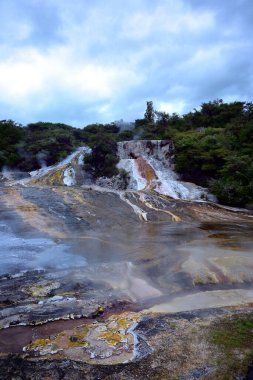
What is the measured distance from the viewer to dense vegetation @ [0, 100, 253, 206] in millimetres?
20484

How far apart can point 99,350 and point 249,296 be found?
3.65m

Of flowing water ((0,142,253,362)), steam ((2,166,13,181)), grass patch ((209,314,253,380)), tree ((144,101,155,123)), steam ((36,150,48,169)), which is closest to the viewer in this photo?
grass patch ((209,314,253,380))

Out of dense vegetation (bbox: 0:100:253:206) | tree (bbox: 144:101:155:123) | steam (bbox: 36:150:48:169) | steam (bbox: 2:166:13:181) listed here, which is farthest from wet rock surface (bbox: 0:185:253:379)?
tree (bbox: 144:101:155:123)

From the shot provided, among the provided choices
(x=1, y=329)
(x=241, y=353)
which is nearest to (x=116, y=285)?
(x=1, y=329)

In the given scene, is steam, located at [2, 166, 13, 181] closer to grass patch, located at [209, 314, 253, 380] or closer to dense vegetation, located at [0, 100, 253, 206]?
dense vegetation, located at [0, 100, 253, 206]

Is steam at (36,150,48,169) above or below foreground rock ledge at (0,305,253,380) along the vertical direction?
above

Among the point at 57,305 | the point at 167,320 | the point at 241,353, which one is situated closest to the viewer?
the point at 241,353

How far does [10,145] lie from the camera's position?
30.5 m

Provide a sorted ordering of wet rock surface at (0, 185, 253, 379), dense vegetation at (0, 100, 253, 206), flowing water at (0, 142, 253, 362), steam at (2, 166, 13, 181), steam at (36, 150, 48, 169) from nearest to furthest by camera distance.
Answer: wet rock surface at (0, 185, 253, 379) → flowing water at (0, 142, 253, 362) → dense vegetation at (0, 100, 253, 206) → steam at (2, 166, 13, 181) → steam at (36, 150, 48, 169)

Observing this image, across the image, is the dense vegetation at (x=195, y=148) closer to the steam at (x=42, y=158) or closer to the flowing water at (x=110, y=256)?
the steam at (x=42, y=158)

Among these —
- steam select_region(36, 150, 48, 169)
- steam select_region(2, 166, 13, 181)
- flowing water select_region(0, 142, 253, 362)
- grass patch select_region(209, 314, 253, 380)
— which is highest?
steam select_region(36, 150, 48, 169)

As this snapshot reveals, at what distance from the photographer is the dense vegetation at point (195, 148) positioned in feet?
67.2

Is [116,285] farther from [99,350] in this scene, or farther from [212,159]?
[212,159]

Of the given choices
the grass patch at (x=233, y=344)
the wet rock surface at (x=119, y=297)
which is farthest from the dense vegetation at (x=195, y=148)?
the grass patch at (x=233, y=344)
